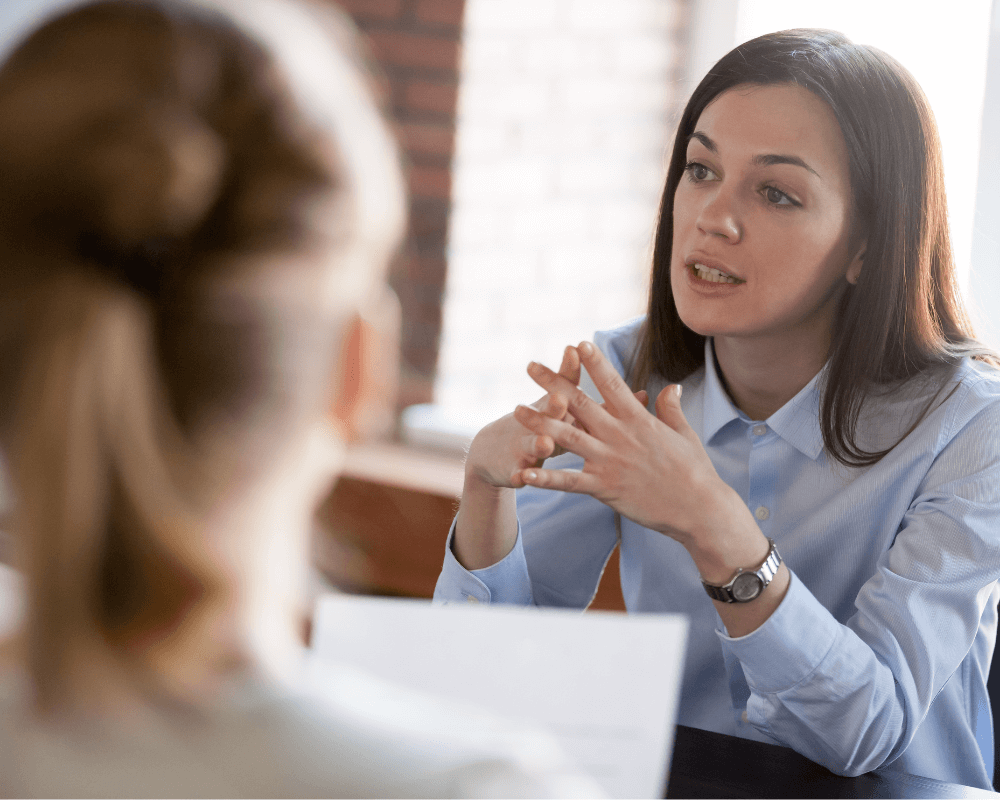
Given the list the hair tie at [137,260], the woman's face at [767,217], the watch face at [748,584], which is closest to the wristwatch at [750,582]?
the watch face at [748,584]

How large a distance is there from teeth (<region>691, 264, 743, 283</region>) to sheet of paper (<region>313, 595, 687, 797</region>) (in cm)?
57

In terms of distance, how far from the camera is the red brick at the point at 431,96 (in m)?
2.29

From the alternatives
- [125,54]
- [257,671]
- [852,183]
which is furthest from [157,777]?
[852,183]

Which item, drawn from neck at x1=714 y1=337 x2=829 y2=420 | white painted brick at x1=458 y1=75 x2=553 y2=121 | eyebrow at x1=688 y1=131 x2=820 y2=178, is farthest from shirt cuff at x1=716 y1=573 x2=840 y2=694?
white painted brick at x1=458 y1=75 x2=553 y2=121

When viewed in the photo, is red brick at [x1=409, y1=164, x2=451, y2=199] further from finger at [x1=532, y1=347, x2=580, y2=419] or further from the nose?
finger at [x1=532, y1=347, x2=580, y2=419]

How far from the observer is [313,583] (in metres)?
0.54

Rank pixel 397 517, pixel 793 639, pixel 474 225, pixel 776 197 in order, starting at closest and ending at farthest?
1. pixel 793 639
2. pixel 776 197
3. pixel 397 517
4. pixel 474 225

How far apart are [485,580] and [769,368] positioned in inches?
19.2

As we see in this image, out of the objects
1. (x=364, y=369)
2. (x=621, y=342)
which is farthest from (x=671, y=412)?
(x=364, y=369)

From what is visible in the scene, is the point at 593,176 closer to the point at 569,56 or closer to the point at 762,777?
the point at 569,56

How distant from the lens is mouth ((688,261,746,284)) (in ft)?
3.85

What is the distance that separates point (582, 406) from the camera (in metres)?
1.00

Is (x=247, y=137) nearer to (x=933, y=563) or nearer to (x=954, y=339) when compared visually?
(x=933, y=563)

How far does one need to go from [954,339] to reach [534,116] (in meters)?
1.37
